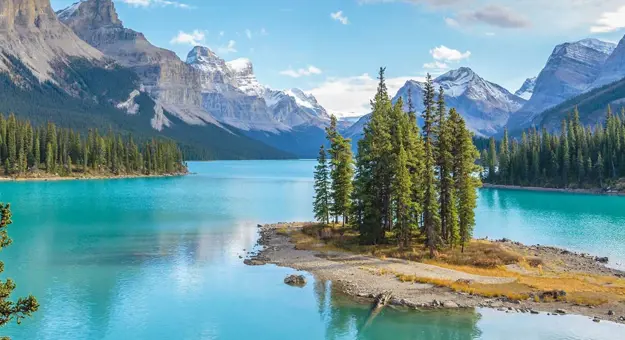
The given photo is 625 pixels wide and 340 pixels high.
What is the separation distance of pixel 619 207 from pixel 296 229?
84808mm

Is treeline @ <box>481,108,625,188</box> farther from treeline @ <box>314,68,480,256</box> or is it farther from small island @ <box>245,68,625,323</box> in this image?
treeline @ <box>314,68,480,256</box>

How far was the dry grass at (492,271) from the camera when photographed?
45188 millimetres

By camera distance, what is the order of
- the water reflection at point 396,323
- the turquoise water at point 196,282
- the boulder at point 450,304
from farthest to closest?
the boulder at point 450,304
the turquoise water at point 196,282
the water reflection at point 396,323

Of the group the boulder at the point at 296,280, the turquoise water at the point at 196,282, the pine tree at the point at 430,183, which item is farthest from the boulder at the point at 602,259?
the boulder at the point at 296,280

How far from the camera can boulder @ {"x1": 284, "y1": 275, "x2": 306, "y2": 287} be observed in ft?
168

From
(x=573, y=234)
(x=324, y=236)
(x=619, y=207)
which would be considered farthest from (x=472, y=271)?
(x=619, y=207)

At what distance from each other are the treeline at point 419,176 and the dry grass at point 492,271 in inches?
86.3

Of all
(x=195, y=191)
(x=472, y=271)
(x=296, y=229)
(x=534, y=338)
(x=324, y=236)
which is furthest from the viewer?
(x=195, y=191)

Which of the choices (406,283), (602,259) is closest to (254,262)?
(406,283)

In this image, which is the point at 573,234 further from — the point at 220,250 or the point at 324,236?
the point at 220,250

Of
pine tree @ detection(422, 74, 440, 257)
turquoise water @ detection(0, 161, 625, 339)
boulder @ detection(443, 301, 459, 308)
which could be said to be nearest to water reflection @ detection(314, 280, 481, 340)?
turquoise water @ detection(0, 161, 625, 339)

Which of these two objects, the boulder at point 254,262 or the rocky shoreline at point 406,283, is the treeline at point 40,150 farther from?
the boulder at point 254,262

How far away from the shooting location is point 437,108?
62500mm

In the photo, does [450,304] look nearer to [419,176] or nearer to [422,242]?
[419,176]
